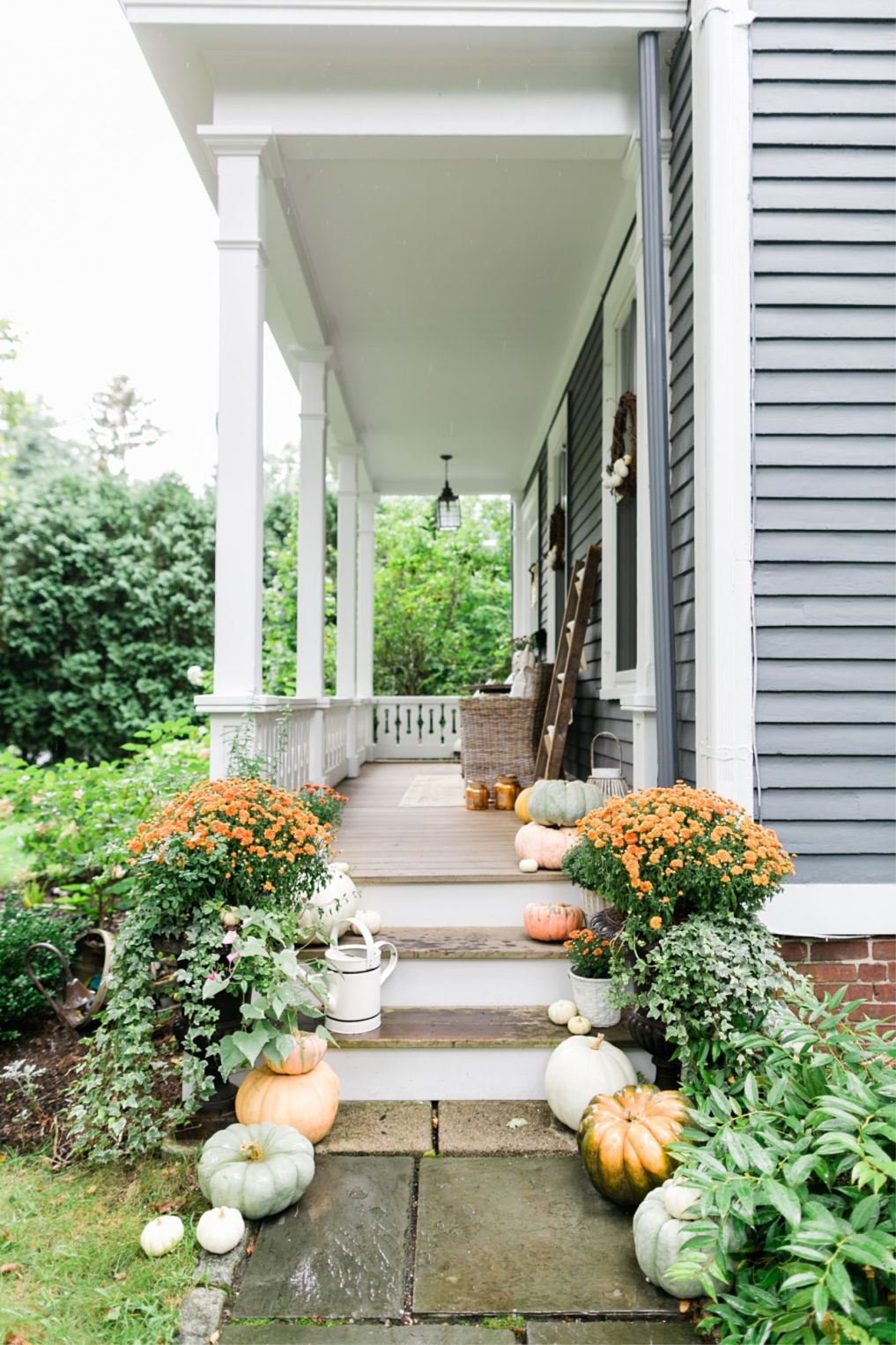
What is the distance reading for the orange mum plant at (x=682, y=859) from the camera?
7.80 feet

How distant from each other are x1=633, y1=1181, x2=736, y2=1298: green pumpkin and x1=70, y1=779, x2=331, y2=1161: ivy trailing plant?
3.24 ft

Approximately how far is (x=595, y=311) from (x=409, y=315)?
1097mm

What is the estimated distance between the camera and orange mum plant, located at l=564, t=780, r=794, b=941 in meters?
2.38

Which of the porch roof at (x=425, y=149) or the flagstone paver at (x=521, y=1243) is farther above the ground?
the porch roof at (x=425, y=149)

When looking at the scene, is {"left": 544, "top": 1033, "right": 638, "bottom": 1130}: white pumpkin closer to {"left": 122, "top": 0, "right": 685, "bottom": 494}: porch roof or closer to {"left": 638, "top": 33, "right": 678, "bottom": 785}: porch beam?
{"left": 638, "top": 33, "right": 678, "bottom": 785}: porch beam

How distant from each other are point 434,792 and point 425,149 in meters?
3.98

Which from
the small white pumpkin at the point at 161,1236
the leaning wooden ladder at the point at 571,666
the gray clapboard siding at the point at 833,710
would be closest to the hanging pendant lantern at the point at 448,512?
the leaning wooden ladder at the point at 571,666

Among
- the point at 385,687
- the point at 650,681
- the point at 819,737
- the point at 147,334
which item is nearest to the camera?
the point at 819,737

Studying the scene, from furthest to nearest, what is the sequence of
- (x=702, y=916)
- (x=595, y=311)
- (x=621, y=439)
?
(x=595, y=311) < (x=621, y=439) < (x=702, y=916)

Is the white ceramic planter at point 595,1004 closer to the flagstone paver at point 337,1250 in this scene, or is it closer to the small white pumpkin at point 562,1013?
the small white pumpkin at point 562,1013

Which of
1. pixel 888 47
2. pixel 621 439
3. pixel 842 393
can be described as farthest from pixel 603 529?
pixel 888 47

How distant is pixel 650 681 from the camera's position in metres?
3.37

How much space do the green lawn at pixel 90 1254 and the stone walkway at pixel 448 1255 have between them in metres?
0.10

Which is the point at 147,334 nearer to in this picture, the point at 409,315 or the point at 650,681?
the point at 409,315
